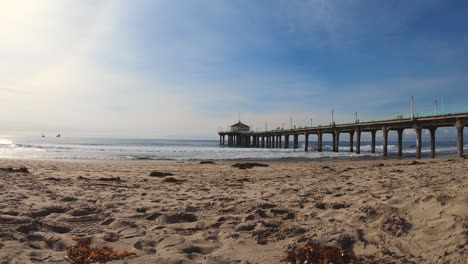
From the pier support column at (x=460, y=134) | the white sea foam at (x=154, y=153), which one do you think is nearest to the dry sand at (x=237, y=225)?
the white sea foam at (x=154, y=153)

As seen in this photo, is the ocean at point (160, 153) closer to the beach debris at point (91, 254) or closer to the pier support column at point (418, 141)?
the pier support column at point (418, 141)

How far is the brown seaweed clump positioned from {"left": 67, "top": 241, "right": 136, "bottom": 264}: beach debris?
184cm

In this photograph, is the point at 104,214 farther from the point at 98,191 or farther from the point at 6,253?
the point at 98,191

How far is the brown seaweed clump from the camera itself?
9.59 ft

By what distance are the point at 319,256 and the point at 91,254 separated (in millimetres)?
2554

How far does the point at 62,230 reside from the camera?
397 cm

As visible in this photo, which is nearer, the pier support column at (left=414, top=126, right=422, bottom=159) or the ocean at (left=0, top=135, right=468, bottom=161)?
the ocean at (left=0, top=135, right=468, bottom=161)

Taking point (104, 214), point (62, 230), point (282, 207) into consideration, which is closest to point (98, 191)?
point (104, 214)

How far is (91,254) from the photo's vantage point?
3072 mm

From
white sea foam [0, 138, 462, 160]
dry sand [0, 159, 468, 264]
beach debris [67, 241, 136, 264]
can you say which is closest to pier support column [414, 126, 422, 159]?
white sea foam [0, 138, 462, 160]

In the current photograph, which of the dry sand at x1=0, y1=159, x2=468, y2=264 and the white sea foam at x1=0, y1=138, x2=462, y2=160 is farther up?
the dry sand at x1=0, y1=159, x2=468, y2=264

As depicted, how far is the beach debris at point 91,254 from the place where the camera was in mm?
2947

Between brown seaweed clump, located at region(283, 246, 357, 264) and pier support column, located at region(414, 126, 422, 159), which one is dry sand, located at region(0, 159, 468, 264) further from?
pier support column, located at region(414, 126, 422, 159)

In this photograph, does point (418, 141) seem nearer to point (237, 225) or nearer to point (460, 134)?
point (460, 134)
